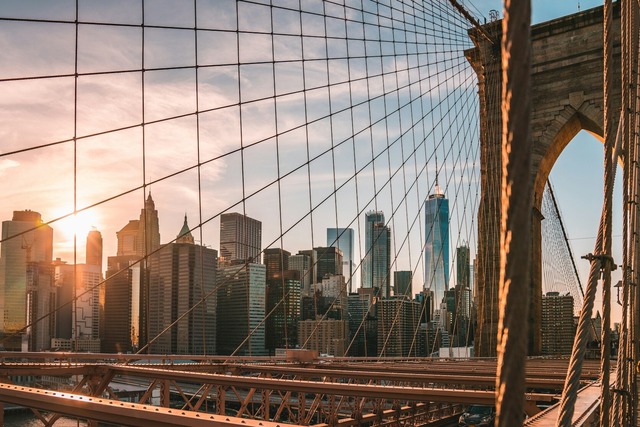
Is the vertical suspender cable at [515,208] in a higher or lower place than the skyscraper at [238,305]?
higher

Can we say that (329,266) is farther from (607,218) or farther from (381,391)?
(607,218)

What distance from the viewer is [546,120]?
1223 cm

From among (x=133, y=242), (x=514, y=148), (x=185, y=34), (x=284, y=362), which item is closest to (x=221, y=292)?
(x=133, y=242)

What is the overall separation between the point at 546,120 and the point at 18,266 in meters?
9.62

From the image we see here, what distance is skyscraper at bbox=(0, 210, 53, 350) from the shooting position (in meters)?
6.11

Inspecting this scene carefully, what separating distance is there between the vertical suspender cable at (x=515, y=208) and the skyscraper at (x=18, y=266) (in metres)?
5.66

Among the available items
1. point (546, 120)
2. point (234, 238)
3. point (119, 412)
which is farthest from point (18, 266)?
point (546, 120)

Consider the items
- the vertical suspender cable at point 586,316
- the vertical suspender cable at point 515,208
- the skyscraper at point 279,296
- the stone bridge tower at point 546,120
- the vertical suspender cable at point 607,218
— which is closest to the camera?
the vertical suspender cable at point 515,208

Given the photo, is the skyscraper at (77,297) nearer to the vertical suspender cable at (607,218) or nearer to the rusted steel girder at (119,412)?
the rusted steel girder at (119,412)

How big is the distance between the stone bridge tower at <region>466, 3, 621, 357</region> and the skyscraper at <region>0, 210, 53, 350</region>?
7.87 metres

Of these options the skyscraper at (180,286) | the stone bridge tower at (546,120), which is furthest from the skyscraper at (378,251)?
the skyscraper at (180,286)

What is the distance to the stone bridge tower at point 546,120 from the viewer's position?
39.1ft

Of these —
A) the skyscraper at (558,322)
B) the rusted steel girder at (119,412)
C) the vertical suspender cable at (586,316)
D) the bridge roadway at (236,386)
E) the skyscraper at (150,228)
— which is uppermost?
the skyscraper at (150,228)

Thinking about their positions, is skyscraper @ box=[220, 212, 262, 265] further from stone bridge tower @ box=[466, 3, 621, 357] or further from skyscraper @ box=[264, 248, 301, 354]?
stone bridge tower @ box=[466, 3, 621, 357]
